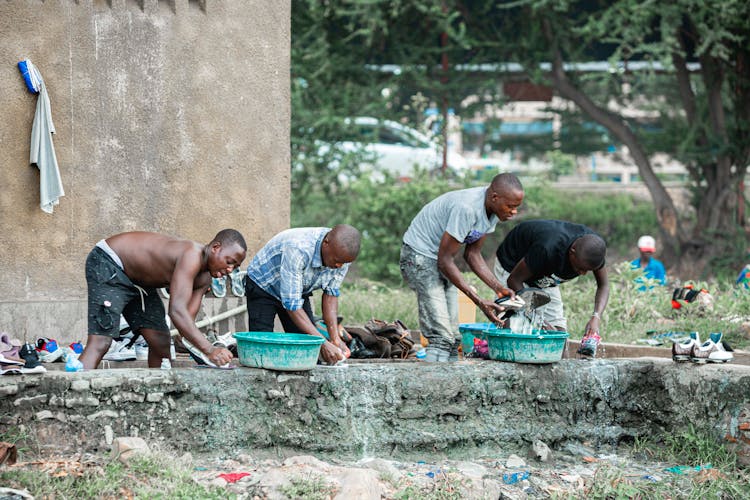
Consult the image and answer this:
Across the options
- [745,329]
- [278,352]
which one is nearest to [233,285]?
[278,352]

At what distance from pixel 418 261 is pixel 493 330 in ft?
2.37

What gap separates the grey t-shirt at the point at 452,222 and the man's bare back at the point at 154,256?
1649 millimetres

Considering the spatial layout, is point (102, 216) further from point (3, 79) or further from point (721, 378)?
point (721, 378)

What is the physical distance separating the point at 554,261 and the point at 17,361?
360 cm

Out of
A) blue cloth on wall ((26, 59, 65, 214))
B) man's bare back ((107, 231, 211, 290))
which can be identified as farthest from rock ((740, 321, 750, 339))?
blue cloth on wall ((26, 59, 65, 214))

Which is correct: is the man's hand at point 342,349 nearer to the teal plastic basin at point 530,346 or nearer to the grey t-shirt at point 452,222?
the grey t-shirt at point 452,222

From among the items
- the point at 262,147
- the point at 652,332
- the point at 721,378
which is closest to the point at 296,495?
the point at 721,378

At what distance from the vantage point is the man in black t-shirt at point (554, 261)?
6867mm

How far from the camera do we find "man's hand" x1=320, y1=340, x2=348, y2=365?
648 cm

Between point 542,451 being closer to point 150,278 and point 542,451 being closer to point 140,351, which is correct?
point 150,278

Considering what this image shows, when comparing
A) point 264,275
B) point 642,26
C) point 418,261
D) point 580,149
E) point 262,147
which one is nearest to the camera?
point 264,275

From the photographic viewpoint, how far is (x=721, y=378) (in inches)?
264

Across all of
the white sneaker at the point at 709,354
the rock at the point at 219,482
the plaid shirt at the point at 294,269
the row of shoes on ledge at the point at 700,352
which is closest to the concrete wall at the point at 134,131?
the plaid shirt at the point at 294,269

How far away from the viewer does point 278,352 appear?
240 inches
